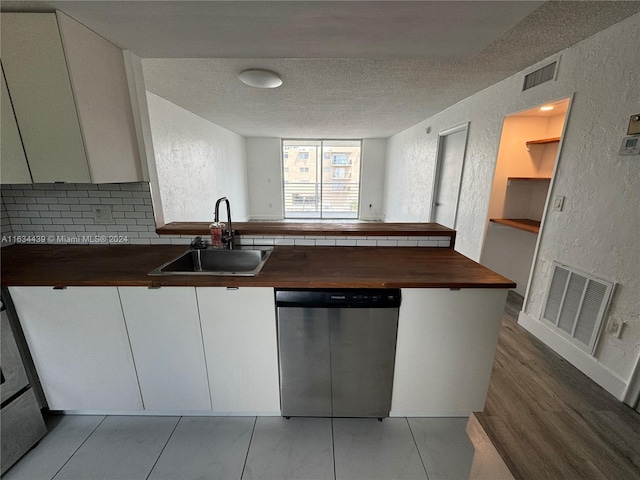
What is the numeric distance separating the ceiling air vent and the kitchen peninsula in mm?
1827

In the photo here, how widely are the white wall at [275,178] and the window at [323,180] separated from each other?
0.19 metres

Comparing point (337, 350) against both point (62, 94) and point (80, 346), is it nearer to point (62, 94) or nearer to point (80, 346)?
point (80, 346)

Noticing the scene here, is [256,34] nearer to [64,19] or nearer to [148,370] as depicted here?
[64,19]

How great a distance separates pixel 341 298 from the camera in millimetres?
1208

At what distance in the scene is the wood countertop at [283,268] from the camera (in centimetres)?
119

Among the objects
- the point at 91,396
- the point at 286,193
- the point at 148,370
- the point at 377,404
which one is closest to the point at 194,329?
the point at 148,370

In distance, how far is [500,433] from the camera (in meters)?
1.37

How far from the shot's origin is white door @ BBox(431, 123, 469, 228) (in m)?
3.36

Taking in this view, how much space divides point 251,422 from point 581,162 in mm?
2855

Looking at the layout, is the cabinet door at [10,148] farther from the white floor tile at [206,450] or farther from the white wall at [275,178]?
the white wall at [275,178]

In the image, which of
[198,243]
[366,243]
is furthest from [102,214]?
[366,243]

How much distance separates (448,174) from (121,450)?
173 inches

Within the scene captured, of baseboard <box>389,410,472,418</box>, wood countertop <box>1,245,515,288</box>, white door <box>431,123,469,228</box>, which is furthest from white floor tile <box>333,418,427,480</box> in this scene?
white door <box>431,123,469,228</box>

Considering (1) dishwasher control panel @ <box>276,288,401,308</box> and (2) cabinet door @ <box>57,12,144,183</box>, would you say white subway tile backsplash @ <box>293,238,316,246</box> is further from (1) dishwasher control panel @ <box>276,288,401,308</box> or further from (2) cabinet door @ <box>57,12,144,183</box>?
(2) cabinet door @ <box>57,12,144,183</box>
